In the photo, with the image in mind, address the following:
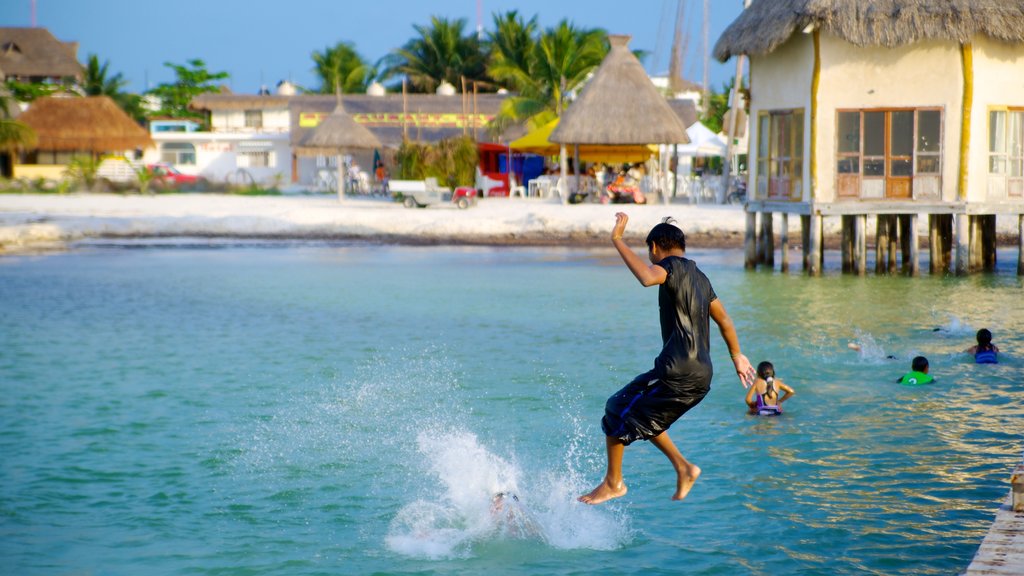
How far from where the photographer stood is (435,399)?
12.7m

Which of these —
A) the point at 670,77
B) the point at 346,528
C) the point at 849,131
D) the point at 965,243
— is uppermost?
the point at 670,77

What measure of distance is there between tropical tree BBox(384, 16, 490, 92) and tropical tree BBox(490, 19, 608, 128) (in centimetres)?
1209

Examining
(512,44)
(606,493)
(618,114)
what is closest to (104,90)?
(512,44)

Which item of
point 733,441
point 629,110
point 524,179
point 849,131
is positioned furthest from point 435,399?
point 524,179

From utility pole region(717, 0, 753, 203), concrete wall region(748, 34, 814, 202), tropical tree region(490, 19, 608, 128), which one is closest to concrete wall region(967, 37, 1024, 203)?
concrete wall region(748, 34, 814, 202)

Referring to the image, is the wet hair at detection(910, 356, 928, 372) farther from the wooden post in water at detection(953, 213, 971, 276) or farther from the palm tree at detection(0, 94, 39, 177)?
the palm tree at detection(0, 94, 39, 177)

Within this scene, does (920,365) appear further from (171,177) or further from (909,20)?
(171,177)

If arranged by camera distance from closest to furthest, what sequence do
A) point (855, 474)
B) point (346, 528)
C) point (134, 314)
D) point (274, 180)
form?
point (346, 528), point (855, 474), point (134, 314), point (274, 180)

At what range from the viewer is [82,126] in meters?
52.0

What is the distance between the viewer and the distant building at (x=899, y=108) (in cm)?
2128

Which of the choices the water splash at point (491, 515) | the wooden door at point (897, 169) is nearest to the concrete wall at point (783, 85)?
the wooden door at point (897, 169)

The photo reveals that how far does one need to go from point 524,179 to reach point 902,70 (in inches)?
981

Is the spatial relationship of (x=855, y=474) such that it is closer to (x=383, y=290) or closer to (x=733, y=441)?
(x=733, y=441)

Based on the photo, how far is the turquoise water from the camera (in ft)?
26.4
